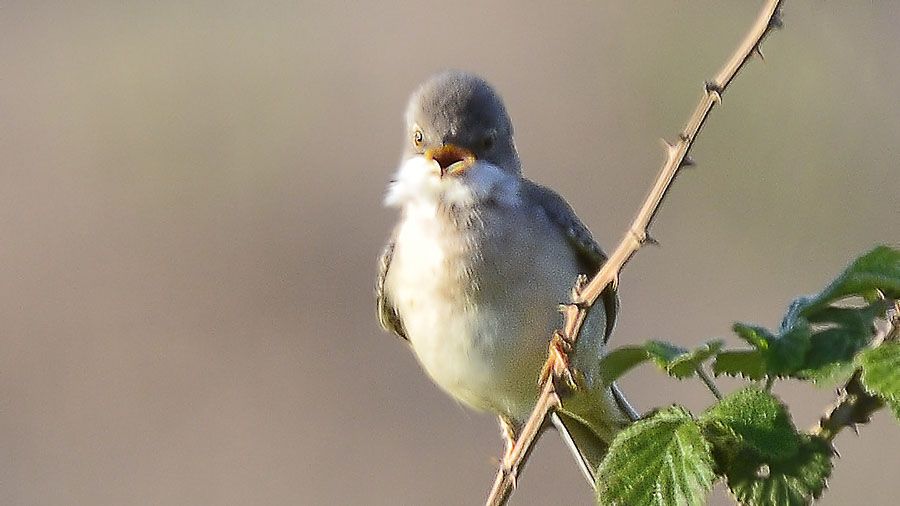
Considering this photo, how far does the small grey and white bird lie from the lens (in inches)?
154

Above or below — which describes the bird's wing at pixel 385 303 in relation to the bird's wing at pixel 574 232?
below

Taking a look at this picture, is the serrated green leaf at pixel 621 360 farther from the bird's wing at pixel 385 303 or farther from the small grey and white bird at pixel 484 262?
the bird's wing at pixel 385 303

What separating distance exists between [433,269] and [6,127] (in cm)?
948

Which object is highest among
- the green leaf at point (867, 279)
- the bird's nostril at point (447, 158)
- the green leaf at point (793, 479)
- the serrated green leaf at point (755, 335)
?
the green leaf at point (867, 279)

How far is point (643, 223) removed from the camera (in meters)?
2.05

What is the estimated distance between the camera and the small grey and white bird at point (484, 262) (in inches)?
154

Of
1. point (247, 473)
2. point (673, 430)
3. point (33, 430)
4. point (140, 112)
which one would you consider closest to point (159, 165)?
point (140, 112)

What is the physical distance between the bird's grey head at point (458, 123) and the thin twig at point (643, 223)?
1.51 m

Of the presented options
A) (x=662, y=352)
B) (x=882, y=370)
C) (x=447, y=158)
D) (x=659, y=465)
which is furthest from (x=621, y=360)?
(x=447, y=158)

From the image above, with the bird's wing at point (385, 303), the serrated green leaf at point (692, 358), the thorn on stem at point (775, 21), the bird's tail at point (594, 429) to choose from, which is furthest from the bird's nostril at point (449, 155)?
the thorn on stem at point (775, 21)

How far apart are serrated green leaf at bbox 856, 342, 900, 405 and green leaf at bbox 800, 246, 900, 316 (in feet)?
0.37

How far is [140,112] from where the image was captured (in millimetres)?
12469

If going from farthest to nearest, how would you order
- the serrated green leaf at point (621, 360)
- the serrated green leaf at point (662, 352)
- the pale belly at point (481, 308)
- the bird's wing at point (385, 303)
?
the bird's wing at point (385, 303) → the pale belly at point (481, 308) → the serrated green leaf at point (621, 360) → the serrated green leaf at point (662, 352)

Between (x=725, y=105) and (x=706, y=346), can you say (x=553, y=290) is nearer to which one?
(x=706, y=346)
